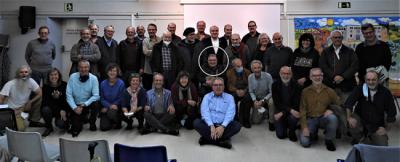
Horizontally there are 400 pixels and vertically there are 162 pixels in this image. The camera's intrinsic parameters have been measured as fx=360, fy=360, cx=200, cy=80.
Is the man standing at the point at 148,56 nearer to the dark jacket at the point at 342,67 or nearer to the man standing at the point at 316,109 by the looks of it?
the man standing at the point at 316,109

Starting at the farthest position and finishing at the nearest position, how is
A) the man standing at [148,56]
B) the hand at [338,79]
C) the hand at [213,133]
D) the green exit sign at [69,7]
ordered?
the green exit sign at [69,7] → the man standing at [148,56] → the hand at [338,79] → the hand at [213,133]

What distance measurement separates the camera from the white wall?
751 centimetres

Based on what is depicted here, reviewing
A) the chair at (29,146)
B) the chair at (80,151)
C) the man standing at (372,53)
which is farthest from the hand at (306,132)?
the chair at (29,146)

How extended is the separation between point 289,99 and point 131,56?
2.50 metres

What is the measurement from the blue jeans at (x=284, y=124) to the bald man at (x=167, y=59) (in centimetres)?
169

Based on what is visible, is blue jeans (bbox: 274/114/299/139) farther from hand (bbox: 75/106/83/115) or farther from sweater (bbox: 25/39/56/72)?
sweater (bbox: 25/39/56/72)

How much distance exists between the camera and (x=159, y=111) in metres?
5.05

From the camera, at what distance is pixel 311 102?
181 inches

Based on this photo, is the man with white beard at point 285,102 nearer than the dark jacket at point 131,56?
Yes

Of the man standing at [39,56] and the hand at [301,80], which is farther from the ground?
the man standing at [39,56]

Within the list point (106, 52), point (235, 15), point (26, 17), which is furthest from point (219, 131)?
point (26, 17)

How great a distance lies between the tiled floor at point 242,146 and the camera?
4.28 metres

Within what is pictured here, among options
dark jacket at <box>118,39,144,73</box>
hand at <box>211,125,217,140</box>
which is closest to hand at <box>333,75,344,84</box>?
hand at <box>211,125,217,140</box>

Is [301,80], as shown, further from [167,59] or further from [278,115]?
[167,59]
